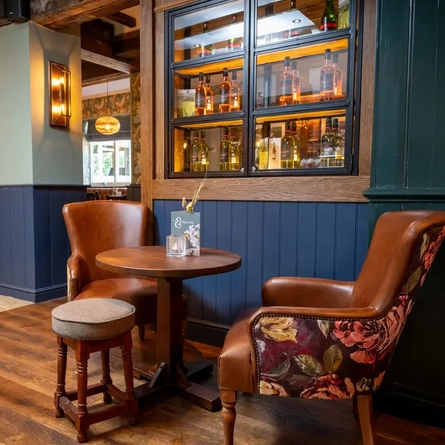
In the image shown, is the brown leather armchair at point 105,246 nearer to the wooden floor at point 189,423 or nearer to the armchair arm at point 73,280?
the armchair arm at point 73,280

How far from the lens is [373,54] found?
2045 mm

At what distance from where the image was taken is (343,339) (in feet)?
4.26

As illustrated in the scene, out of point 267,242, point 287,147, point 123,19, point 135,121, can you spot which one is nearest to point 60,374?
point 267,242

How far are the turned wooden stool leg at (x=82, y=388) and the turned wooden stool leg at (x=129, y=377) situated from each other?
16 centimetres

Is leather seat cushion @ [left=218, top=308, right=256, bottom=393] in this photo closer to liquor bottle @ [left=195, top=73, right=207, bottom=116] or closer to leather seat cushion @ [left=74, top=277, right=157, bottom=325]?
leather seat cushion @ [left=74, top=277, right=157, bottom=325]

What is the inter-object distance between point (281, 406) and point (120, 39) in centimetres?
475

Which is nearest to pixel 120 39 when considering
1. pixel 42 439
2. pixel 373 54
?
pixel 373 54

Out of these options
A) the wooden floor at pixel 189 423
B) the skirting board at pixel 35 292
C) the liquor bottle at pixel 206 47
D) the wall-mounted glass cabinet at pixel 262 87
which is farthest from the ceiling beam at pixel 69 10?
the wooden floor at pixel 189 423

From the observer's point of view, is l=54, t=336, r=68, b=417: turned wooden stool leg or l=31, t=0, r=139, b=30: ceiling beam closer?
l=54, t=336, r=68, b=417: turned wooden stool leg

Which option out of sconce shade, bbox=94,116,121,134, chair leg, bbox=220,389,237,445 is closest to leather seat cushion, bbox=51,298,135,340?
chair leg, bbox=220,389,237,445

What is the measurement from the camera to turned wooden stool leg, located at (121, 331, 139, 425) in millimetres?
1693

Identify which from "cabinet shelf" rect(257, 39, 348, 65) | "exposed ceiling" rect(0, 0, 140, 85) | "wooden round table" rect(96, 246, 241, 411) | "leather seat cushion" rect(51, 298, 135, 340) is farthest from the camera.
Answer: "exposed ceiling" rect(0, 0, 140, 85)

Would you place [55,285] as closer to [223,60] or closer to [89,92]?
[223,60]

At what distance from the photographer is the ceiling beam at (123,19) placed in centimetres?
471
